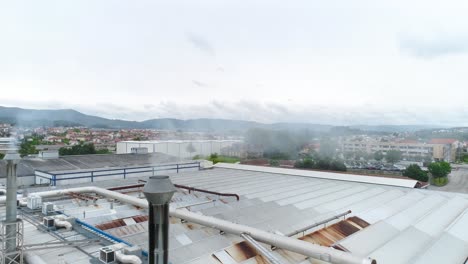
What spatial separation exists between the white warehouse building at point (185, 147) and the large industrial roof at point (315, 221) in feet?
28.8

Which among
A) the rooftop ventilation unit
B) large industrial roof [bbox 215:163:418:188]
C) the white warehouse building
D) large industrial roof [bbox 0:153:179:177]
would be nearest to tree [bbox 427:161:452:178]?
large industrial roof [bbox 215:163:418:188]

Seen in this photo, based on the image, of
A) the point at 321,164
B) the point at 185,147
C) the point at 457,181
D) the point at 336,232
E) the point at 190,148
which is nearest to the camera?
the point at 336,232

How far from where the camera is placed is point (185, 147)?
21.3 m

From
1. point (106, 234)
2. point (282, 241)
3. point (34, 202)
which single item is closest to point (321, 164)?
point (282, 241)

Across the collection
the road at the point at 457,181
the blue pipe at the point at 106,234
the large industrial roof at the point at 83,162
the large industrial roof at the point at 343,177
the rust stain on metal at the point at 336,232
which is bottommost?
the road at the point at 457,181

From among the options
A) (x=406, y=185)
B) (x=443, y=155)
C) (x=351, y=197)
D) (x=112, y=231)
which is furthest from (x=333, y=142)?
(x=112, y=231)

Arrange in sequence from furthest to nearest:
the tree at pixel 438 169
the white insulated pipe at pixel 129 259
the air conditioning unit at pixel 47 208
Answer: the tree at pixel 438 169 → the air conditioning unit at pixel 47 208 → the white insulated pipe at pixel 129 259

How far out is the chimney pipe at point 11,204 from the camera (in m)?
4.95

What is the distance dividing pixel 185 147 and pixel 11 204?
52.9ft

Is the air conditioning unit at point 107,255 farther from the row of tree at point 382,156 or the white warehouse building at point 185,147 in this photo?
the row of tree at point 382,156

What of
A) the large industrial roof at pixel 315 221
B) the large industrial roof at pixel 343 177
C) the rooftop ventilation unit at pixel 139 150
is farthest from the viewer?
the rooftop ventilation unit at pixel 139 150

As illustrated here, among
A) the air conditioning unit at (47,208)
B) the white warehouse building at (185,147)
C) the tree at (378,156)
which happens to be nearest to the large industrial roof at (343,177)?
the white warehouse building at (185,147)

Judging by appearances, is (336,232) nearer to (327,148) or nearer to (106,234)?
(106,234)

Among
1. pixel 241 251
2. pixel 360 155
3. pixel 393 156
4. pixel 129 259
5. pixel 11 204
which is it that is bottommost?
pixel 393 156
